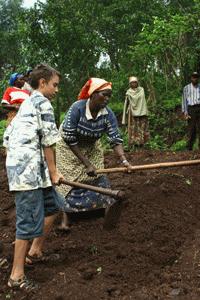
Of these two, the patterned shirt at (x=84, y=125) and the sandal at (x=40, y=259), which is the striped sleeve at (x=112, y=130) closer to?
the patterned shirt at (x=84, y=125)

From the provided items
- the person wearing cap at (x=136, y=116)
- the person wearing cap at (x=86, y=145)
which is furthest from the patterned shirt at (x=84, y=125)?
the person wearing cap at (x=136, y=116)

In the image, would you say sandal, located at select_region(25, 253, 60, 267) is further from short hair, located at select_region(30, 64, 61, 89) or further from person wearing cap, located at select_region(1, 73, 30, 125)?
short hair, located at select_region(30, 64, 61, 89)

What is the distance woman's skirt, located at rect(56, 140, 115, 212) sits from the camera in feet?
18.5

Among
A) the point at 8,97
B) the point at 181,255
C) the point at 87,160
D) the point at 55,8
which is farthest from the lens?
the point at 55,8

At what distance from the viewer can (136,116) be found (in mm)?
11992

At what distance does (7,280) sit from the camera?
4.15 m

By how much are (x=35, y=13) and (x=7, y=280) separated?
10.7 m

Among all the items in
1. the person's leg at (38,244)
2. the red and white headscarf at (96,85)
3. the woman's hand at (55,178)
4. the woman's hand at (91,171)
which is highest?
the red and white headscarf at (96,85)

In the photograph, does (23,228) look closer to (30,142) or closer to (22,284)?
(22,284)

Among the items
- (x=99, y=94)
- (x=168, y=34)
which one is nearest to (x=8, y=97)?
(x=99, y=94)

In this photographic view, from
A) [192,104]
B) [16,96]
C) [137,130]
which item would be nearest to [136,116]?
[137,130]

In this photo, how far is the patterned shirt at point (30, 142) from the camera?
3.86 meters

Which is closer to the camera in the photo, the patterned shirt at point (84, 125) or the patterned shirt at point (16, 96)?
the patterned shirt at point (16, 96)

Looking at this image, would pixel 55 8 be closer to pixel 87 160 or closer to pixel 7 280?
pixel 87 160
